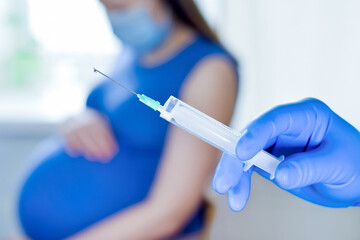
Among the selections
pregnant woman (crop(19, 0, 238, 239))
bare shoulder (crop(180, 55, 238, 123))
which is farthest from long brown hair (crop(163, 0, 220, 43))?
bare shoulder (crop(180, 55, 238, 123))

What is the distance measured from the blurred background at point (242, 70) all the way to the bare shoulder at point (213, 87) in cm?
19

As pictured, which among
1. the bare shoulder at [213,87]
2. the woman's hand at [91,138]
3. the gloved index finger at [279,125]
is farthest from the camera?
the woman's hand at [91,138]

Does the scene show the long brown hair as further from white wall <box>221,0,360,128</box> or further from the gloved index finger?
the gloved index finger

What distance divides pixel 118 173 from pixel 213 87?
1.05 ft

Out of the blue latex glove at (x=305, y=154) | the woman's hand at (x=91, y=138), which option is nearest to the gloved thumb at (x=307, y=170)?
the blue latex glove at (x=305, y=154)

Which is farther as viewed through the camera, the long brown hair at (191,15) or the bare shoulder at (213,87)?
the long brown hair at (191,15)

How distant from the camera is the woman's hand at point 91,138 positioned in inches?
38.7

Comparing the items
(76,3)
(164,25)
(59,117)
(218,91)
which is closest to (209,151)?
(218,91)

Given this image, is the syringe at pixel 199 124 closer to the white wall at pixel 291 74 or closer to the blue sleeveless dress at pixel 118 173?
the white wall at pixel 291 74

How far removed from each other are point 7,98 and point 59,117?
1.33 feet

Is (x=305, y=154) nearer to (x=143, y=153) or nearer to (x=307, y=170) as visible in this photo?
(x=307, y=170)

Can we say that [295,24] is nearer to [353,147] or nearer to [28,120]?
[353,147]

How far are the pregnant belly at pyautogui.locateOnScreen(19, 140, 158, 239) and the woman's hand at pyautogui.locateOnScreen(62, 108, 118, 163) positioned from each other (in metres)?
0.02

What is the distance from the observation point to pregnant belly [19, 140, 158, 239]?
94 cm
